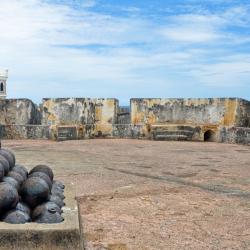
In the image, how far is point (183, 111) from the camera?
13.3 metres

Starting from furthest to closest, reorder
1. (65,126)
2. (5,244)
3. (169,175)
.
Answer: (65,126) → (169,175) → (5,244)

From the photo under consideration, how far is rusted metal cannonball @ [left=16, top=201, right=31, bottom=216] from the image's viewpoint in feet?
9.32

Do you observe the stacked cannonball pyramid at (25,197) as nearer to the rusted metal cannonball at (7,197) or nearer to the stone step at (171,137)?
the rusted metal cannonball at (7,197)

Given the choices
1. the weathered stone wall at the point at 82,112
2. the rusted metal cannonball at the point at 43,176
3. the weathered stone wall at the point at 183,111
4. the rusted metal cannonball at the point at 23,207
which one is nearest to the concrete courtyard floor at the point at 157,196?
the rusted metal cannonball at the point at 43,176

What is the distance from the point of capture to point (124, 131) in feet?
43.5

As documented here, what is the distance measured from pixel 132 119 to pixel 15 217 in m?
10.7

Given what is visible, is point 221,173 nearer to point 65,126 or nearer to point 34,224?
point 34,224

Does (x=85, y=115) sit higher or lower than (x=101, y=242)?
higher

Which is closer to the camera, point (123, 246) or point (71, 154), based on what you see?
point (123, 246)

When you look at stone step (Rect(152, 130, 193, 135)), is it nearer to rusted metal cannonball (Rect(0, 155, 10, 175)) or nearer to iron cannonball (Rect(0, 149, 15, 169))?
iron cannonball (Rect(0, 149, 15, 169))

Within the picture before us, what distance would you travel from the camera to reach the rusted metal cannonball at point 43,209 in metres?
2.86

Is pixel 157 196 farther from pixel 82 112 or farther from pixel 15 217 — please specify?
pixel 82 112

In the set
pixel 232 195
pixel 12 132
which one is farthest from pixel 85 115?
pixel 232 195

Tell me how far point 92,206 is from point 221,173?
2841 mm
